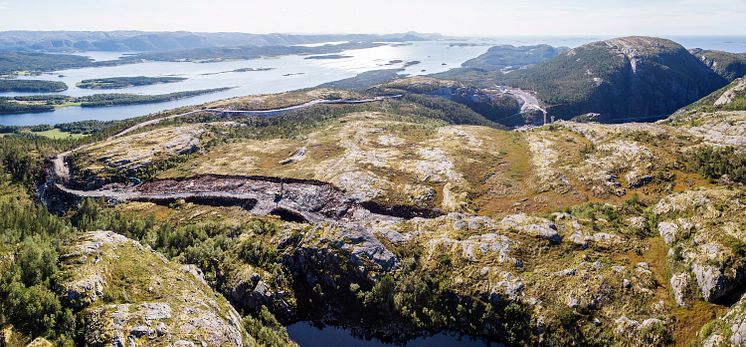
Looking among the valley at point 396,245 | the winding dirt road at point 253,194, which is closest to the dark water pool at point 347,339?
the valley at point 396,245

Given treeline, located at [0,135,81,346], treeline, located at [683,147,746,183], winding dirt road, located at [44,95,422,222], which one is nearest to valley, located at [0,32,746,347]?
treeline, located at [0,135,81,346]

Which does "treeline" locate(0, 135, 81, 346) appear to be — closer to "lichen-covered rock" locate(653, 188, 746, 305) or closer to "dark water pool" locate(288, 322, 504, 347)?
"dark water pool" locate(288, 322, 504, 347)

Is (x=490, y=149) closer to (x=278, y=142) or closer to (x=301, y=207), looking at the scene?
(x=301, y=207)

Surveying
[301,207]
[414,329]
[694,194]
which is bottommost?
[414,329]

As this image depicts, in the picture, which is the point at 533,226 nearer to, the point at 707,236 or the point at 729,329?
the point at 707,236

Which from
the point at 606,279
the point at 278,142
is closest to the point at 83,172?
the point at 278,142

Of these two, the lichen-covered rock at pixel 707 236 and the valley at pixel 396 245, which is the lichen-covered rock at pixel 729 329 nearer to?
the valley at pixel 396 245
